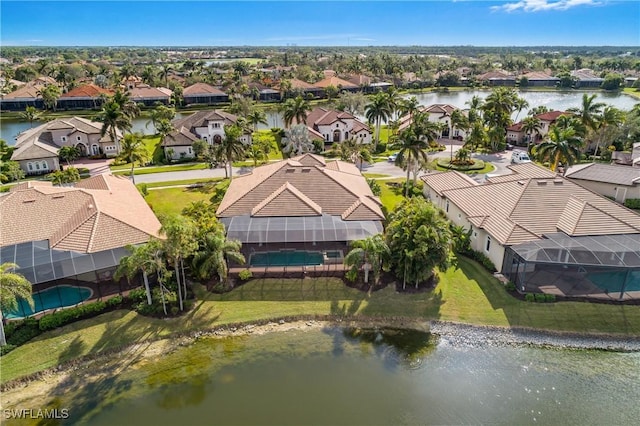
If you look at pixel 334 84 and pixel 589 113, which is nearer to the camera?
pixel 589 113

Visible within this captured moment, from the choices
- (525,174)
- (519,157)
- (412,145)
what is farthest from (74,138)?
(519,157)

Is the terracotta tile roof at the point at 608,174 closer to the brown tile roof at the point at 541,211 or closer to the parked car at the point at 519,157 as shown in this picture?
the parked car at the point at 519,157

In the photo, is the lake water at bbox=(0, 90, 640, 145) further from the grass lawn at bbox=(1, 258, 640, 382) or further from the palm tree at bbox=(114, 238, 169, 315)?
the grass lawn at bbox=(1, 258, 640, 382)

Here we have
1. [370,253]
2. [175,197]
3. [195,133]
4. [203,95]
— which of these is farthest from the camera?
[203,95]

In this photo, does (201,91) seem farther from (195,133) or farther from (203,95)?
(195,133)

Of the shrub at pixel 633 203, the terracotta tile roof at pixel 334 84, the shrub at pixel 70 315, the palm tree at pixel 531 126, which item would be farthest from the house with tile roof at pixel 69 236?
the terracotta tile roof at pixel 334 84

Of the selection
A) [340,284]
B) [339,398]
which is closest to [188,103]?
[340,284]

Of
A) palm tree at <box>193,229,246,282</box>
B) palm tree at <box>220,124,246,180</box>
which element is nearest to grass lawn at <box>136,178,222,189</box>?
palm tree at <box>220,124,246,180</box>
